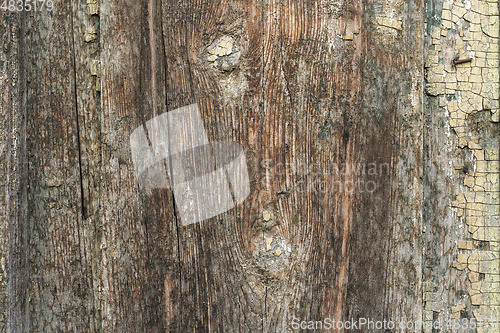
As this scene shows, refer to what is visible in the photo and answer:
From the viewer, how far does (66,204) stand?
1193mm

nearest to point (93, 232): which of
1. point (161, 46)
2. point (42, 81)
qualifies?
point (42, 81)

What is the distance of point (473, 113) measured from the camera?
1.19 m

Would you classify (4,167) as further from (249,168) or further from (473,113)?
(473,113)

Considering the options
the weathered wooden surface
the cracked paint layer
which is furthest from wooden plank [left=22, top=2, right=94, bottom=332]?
the cracked paint layer

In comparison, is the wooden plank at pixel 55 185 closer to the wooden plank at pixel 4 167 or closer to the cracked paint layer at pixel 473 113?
the wooden plank at pixel 4 167

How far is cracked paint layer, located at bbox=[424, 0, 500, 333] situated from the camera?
1.19 metres

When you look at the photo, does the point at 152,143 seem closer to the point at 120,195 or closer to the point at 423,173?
the point at 120,195

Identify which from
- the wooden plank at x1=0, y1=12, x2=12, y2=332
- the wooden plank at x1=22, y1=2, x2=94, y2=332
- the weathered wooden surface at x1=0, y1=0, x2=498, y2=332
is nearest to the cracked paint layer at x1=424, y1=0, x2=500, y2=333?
the weathered wooden surface at x1=0, y1=0, x2=498, y2=332

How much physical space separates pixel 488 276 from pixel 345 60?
94cm

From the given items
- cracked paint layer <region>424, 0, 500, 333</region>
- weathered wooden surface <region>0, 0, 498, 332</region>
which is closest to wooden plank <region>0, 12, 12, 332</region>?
weathered wooden surface <region>0, 0, 498, 332</region>

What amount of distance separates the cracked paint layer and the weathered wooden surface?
0.07 meters

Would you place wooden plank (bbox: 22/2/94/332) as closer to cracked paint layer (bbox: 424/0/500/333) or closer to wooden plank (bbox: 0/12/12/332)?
wooden plank (bbox: 0/12/12/332)

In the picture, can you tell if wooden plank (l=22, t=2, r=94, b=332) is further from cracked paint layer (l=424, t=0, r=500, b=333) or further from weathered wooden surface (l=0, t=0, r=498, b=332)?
cracked paint layer (l=424, t=0, r=500, b=333)

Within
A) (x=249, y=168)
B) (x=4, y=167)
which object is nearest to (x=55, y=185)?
(x=4, y=167)
